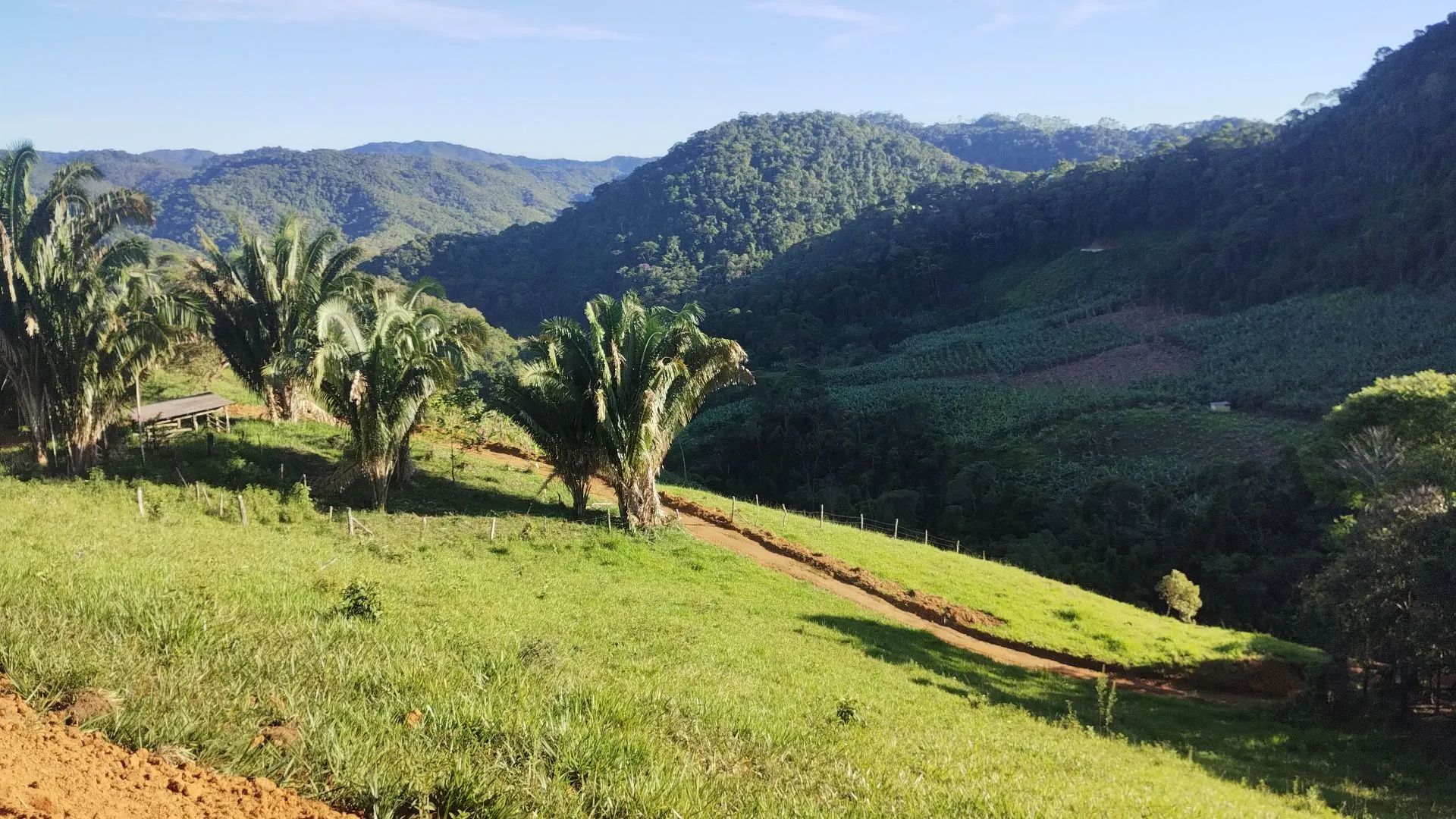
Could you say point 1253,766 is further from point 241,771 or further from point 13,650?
point 13,650

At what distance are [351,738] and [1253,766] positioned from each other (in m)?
14.1

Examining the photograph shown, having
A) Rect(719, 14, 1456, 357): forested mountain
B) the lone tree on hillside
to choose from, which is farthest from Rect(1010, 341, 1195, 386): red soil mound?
the lone tree on hillside

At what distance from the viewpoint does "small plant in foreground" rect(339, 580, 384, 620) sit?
27.8ft

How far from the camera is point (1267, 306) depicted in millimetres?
78688

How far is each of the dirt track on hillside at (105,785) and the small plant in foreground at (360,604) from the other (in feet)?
12.5

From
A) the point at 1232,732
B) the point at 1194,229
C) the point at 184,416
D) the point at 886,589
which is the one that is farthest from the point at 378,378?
the point at 1194,229

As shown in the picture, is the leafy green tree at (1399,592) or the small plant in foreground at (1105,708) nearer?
the small plant in foreground at (1105,708)

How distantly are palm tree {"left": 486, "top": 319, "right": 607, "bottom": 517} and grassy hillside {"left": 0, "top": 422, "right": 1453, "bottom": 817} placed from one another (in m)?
1.93

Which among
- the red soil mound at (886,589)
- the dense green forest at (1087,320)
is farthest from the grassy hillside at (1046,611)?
the dense green forest at (1087,320)

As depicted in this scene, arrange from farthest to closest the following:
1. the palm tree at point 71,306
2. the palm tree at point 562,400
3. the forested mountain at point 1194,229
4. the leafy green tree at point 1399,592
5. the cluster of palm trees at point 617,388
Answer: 1. the forested mountain at point 1194,229
2. the palm tree at point 562,400
3. the cluster of palm trees at point 617,388
4. the palm tree at point 71,306
5. the leafy green tree at point 1399,592

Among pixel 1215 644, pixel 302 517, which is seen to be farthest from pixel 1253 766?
pixel 302 517

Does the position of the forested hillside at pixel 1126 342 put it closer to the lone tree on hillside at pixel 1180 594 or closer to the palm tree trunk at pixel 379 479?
the lone tree on hillside at pixel 1180 594

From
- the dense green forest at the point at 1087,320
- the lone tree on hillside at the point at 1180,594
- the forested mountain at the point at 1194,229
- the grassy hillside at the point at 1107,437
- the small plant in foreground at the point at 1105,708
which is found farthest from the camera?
the forested mountain at the point at 1194,229

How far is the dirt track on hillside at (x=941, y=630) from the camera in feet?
59.4
